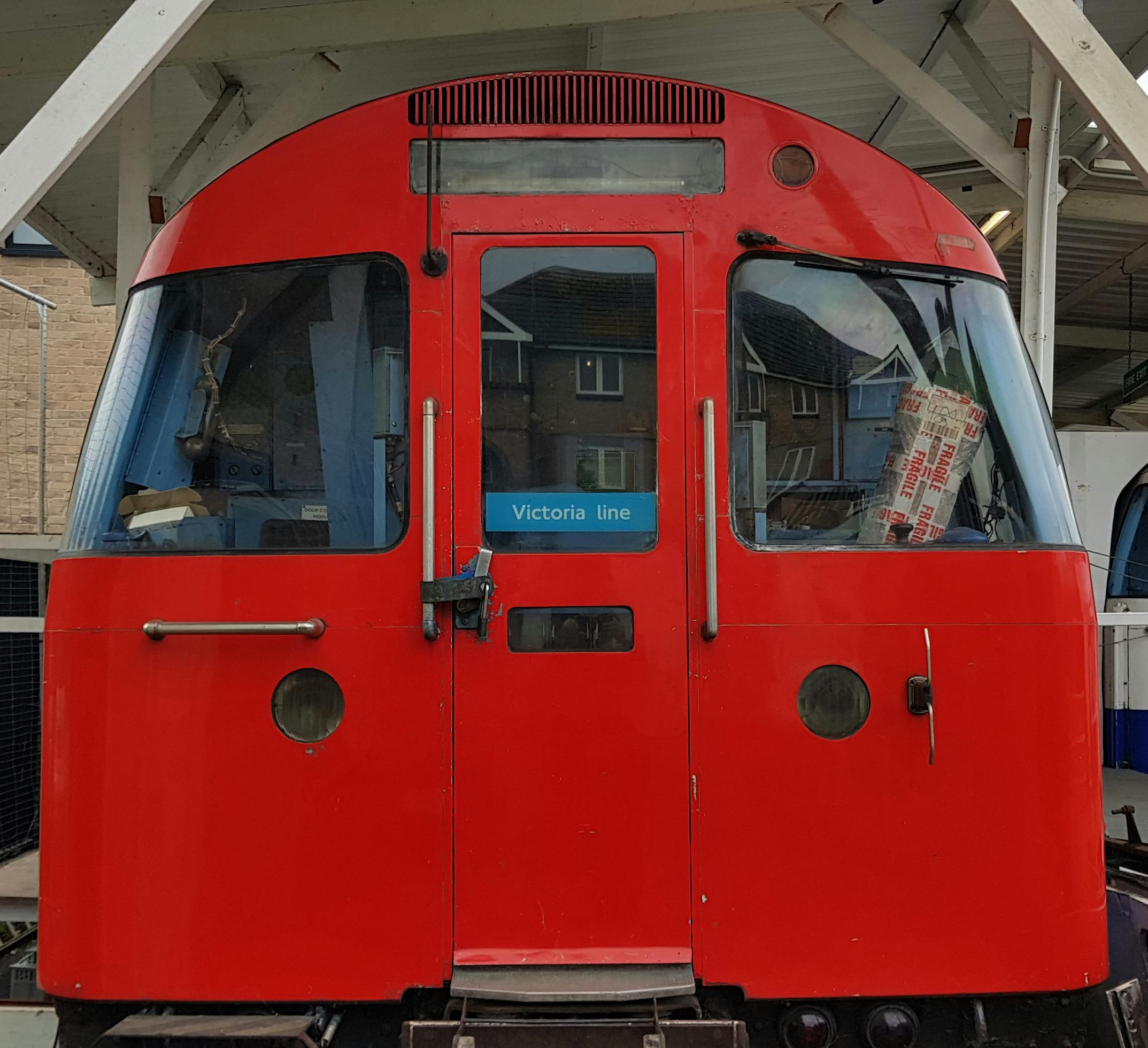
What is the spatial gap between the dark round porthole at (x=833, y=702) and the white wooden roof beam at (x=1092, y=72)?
1.60 meters

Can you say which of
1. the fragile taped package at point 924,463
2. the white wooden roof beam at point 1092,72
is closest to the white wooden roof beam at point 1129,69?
the white wooden roof beam at point 1092,72

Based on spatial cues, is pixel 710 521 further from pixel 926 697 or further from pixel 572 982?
pixel 572 982

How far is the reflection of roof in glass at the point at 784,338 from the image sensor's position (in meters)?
3.02

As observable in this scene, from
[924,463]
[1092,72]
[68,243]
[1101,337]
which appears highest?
[1101,337]

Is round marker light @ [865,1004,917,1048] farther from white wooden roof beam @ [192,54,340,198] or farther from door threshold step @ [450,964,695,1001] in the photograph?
white wooden roof beam @ [192,54,340,198]

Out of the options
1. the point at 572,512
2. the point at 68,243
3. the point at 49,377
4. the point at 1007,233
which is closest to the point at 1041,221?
the point at 572,512

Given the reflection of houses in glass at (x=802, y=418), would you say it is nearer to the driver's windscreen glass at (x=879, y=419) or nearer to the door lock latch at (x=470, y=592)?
the driver's windscreen glass at (x=879, y=419)

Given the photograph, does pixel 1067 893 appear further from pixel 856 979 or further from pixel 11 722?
pixel 11 722

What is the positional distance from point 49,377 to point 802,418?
10017 millimetres

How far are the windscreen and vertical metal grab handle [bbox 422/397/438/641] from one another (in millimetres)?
118

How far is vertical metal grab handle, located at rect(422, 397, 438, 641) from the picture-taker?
9.30ft

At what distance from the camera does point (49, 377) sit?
1081 centimetres

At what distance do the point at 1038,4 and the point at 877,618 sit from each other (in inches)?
70.6

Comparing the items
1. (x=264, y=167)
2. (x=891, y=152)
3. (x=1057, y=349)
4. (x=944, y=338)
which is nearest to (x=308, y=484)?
(x=264, y=167)
